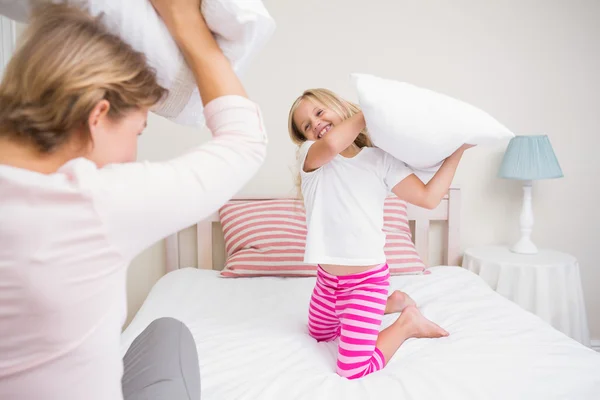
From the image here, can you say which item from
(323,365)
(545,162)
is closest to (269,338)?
(323,365)

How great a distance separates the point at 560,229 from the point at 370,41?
1.31 m

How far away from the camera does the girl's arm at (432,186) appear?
4.35 ft

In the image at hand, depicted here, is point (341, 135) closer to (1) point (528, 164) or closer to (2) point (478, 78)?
(1) point (528, 164)

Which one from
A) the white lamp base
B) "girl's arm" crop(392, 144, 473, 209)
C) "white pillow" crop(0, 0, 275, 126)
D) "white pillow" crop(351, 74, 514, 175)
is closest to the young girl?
"girl's arm" crop(392, 144, 473, 209)

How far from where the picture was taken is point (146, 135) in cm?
220

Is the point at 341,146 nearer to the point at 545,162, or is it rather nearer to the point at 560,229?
the point at 545,162

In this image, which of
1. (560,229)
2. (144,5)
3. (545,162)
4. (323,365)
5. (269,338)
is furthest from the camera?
(560,229)

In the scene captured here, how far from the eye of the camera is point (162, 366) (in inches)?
30.5

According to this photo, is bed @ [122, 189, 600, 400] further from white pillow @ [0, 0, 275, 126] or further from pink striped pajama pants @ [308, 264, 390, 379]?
white pillow @ [0, 0, 275, 126]

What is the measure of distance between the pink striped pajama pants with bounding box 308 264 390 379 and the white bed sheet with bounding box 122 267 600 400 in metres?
0.04

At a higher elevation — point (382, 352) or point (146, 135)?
point (146, 135)

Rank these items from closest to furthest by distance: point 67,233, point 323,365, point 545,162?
point 67,233 → point 323,365 → point 545,162

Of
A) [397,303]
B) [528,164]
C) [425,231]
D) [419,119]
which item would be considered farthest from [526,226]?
[419,119]

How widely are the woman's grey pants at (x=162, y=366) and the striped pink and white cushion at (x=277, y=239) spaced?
40.1 inches
